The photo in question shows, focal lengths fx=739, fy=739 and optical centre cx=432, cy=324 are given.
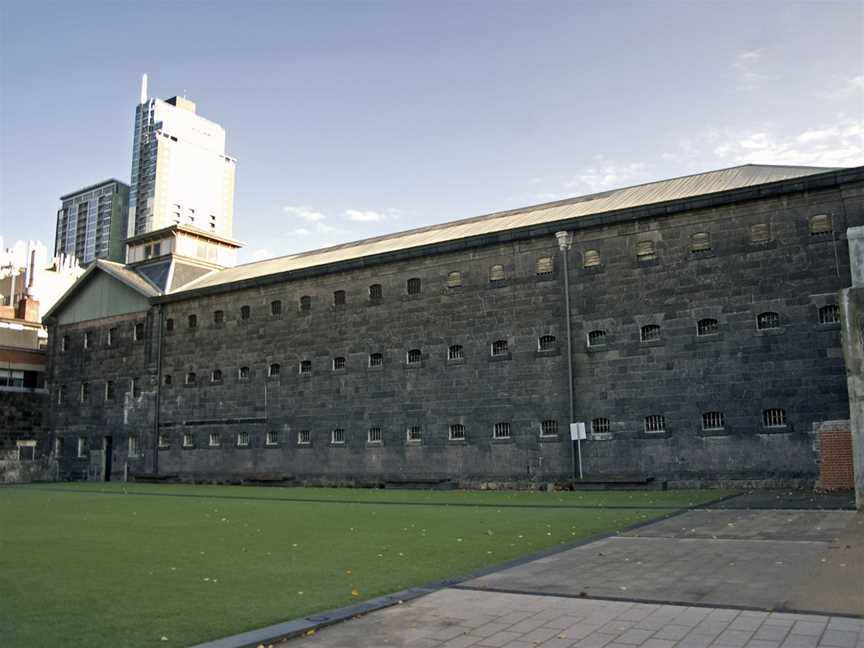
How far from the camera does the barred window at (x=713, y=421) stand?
23938 millimetres

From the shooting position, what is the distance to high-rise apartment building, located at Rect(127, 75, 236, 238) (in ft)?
420

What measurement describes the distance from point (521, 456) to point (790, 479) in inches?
358

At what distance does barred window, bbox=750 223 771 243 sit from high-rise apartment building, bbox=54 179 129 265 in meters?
127

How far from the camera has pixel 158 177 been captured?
5037 inches

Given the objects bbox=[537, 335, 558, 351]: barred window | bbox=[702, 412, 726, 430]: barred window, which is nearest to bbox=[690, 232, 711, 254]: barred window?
bbox=[702, 412, 726, 430]: barred window

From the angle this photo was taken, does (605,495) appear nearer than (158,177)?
Yes

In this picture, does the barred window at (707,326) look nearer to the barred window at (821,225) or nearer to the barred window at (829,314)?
the barred window at (829,314)

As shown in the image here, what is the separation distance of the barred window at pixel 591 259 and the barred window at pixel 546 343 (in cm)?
293

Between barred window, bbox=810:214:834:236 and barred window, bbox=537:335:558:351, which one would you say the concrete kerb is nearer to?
barred window, bbox=537:335:558:351

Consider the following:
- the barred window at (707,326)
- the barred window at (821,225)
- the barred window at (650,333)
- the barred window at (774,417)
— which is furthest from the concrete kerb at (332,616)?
the barred window at (821,225)

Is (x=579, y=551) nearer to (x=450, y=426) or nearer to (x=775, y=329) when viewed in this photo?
(x=775, y=329)

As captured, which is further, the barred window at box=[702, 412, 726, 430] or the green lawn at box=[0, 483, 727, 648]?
the barred window at box=[702, 412, 726, 430]

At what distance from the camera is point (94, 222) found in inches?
5576

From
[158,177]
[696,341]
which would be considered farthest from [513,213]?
[158,177]
